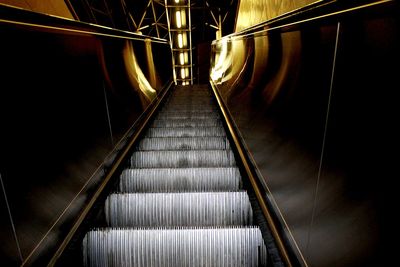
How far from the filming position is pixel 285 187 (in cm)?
213

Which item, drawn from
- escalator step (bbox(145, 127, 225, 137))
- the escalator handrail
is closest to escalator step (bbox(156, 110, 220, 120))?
escalator step (bbox(145, 127, 225, 137))

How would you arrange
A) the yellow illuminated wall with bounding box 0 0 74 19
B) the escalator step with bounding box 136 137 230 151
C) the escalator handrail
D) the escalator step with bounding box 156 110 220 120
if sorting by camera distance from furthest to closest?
1. the escalator step with bounding box 156 110 220 120
2. the yellow illuminated wall with bounding box 0 0 74 19
3. the escalator step with bounding box 136 137 230 151
4. the escalator handrail

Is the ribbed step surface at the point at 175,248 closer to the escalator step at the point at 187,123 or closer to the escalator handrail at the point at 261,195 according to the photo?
the escalator handrail at the point at 261,195

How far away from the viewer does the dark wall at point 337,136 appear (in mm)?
1070

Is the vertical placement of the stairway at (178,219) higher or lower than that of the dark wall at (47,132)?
lower

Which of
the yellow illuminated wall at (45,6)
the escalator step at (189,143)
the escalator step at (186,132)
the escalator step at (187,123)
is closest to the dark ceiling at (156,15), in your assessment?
the yellow illuminated wall at (45,6)

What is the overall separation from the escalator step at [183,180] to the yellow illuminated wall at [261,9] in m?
1.89

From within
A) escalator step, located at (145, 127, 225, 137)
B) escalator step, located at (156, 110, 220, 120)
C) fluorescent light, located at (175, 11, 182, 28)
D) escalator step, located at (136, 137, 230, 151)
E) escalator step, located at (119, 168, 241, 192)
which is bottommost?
escalator step, located at (119, 168, 241, 192)

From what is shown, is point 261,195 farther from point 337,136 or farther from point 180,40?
point 180,40

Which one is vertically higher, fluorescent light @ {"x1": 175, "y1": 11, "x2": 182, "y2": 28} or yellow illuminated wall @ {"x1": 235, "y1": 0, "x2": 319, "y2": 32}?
fluorescent light @ {"x1": 175, "y1": 11, "x2": 182, "y2": 28}

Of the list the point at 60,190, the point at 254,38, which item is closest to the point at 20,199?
the point at 60,190

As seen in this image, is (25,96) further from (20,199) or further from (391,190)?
(391,190)

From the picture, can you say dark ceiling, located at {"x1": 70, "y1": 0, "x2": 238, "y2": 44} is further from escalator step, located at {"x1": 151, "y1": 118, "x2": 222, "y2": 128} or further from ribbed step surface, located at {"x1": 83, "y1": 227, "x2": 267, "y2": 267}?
ribbed step surface, located at {"x1": 83, "y1": 227, "x2": 267, "y2": 267}

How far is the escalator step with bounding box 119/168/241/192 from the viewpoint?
3.12 meters
